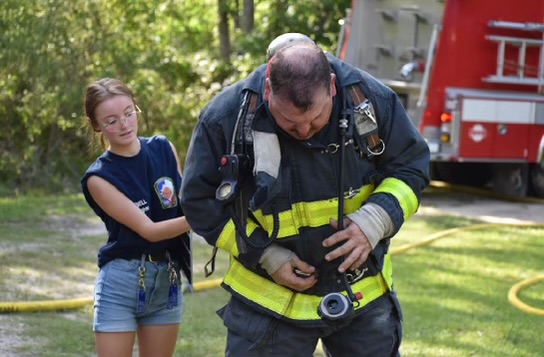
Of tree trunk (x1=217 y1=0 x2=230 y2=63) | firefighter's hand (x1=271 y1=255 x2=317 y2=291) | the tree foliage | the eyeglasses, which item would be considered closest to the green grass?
the eyeglasses

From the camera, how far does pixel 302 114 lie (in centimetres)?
307

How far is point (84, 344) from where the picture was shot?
6.18 meters

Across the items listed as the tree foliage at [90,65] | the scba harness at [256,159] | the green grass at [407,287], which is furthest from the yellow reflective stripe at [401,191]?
the tree foliage at [90,65]

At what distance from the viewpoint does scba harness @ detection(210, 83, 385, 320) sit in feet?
10.8

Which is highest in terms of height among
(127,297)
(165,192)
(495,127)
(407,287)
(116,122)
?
(116,122)

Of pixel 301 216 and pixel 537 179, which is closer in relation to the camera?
pixel 301 216

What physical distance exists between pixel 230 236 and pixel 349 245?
0.39m

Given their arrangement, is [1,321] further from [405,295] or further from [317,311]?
[317,311]

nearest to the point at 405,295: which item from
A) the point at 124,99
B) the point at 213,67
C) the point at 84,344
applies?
the point at 84,344

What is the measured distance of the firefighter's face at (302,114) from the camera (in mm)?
3061

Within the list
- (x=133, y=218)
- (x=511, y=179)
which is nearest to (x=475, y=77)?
(x=511, y=179)

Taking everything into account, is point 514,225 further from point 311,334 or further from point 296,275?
point 296,275

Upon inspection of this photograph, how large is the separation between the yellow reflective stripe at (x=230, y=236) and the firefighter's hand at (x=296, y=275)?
15cm

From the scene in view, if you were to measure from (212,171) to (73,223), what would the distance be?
790 centimetres
